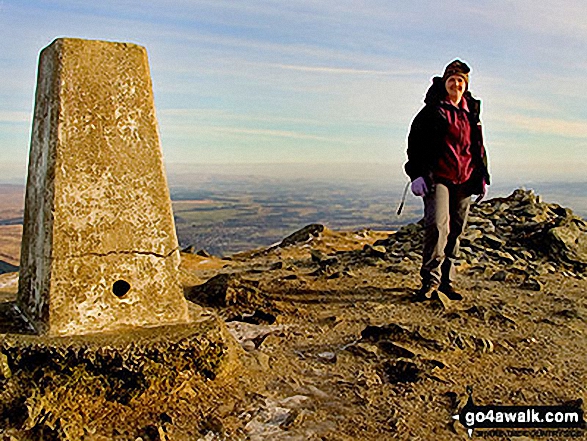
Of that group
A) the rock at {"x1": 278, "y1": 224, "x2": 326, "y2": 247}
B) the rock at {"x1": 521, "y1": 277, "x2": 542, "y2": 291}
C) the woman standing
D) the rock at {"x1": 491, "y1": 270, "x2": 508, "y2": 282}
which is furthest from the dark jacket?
the rock at {"x1": 278, "y1": 224, "x2": 326, "y2": 247}

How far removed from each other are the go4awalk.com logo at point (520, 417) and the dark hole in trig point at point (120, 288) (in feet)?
7.74

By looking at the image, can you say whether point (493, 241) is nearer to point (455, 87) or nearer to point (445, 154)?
point (445, 154)

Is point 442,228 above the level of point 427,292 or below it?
Result: above

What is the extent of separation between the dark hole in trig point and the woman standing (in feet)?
10.7

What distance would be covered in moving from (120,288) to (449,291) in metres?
4.04

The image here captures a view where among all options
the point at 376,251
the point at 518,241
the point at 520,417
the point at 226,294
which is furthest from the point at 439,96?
the point at 518,241

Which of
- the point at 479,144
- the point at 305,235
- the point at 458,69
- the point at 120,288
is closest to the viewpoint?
the point at 120,288

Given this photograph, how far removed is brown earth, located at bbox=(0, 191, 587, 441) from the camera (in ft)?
12.8

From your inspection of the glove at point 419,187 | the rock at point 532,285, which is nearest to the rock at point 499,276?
the rock at point 532,285

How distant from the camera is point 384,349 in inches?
204

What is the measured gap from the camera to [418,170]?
6352 millimetres

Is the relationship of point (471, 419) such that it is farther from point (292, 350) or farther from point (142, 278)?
point (142, 278)

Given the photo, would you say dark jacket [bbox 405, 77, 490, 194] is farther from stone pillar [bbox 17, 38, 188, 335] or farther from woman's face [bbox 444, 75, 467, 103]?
stone pillar [bbox 17, 38, 188, 335]

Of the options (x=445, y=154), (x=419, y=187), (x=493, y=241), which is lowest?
(x=493, y=241)
